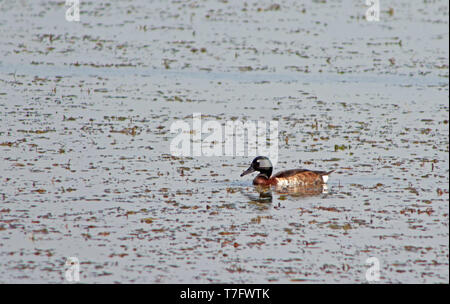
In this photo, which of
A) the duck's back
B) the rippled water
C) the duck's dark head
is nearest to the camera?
the rippled water

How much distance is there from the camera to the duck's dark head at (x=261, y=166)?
1684cm

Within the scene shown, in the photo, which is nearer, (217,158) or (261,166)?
(261,166)

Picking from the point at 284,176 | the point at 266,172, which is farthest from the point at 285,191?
the point at 266,172

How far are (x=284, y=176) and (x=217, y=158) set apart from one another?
2121mm

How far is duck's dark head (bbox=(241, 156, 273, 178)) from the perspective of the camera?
16844 mm

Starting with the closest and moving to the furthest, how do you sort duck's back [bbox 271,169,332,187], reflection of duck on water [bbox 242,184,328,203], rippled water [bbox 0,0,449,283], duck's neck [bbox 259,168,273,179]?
rippled water [bbox 0,0,449,283], reflection of duck on water [bbox 242,184,328,203], duck's back [bbox 271,169,332,187], duck's neck [bbox 259,168,273,179]

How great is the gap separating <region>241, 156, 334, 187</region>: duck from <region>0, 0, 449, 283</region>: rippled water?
25 centimetres

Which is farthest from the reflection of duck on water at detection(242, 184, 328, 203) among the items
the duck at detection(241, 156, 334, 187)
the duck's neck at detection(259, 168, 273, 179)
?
the duck's neck at detection(259, 168, 273, 179)

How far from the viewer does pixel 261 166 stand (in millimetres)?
16891

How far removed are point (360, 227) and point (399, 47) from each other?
20632 millimetres

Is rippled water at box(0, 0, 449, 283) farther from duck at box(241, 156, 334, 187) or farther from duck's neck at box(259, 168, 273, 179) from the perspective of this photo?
duck's neck at box(259, 168, 273, 179)

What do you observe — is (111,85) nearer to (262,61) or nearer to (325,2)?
(262,61)

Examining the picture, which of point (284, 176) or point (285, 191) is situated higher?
point (284, 176)

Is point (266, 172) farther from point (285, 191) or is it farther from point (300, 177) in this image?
point (300, 177)
